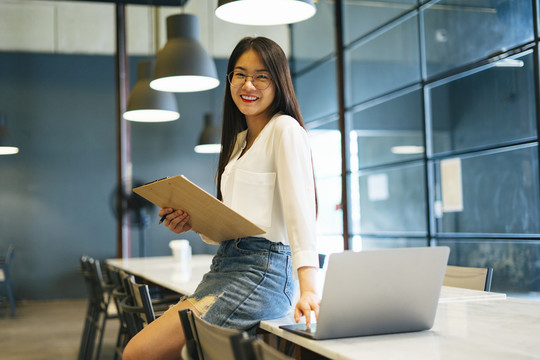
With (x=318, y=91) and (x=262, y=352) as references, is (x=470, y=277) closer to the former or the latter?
(x=262, y=352)

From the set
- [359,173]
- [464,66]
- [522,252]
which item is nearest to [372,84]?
[359,173]

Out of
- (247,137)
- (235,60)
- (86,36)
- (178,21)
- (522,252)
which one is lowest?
(522,252)

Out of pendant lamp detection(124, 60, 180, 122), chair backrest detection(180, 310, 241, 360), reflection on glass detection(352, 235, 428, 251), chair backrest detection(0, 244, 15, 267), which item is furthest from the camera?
chair backrest detection(0, 244, 15, 267)

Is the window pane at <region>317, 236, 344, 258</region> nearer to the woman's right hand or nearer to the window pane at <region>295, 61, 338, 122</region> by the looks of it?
the window pane at <region>295, 61, 338, 122</region>

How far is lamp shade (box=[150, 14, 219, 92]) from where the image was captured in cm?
402

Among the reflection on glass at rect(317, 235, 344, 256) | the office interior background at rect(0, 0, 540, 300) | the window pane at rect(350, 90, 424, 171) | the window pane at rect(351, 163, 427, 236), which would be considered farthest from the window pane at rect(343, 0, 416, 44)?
the reflection on glass at rect(317, 235, 344, 256)

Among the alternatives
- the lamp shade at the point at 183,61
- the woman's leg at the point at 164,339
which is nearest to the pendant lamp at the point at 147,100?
the lamp shade at the point at 183,61

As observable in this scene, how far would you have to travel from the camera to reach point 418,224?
6211 millimetres

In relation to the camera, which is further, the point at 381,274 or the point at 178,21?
the point at 178,21

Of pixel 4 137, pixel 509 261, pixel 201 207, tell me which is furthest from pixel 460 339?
pixel 4 137

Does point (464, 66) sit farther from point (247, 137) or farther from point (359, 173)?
point (247, 137)

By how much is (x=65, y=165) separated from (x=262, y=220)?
7875mm

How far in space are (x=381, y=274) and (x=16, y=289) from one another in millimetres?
8525

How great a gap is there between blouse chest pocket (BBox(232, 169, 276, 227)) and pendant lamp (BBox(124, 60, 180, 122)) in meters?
3.45
